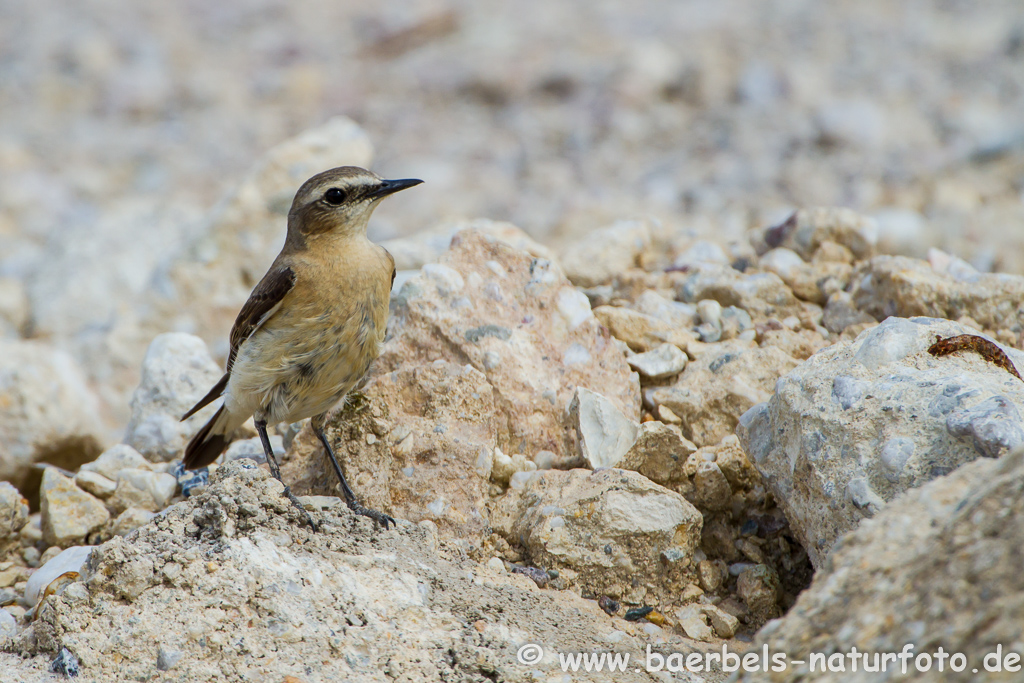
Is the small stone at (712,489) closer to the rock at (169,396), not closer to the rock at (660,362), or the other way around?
the rock at (660,362)

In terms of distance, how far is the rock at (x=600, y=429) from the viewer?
405 centimetres

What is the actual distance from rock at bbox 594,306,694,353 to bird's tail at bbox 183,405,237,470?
2137 millimetres

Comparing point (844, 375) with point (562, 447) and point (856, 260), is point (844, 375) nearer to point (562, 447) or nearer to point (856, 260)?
point (562, 447)

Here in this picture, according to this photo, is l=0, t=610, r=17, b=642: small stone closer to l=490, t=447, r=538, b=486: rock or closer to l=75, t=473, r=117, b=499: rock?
l=75, t=473, r=117, b=499: rock

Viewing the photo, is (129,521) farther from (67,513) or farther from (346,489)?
(346,489)

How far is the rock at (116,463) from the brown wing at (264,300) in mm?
941

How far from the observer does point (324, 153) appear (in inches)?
290

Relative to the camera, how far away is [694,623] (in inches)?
139

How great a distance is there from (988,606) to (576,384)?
2.66 meters

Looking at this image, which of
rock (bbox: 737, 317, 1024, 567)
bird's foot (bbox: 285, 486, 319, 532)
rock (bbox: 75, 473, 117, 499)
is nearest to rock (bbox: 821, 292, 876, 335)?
rock (bbox: 737, 317, 1024, 567)

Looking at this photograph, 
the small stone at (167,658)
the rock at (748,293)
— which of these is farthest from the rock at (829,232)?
the small stone at (167,658)

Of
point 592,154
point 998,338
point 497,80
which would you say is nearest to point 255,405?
point 998,338

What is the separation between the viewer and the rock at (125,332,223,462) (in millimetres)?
5121

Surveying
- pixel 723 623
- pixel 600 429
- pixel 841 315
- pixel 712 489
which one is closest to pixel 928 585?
pixel 723 623
